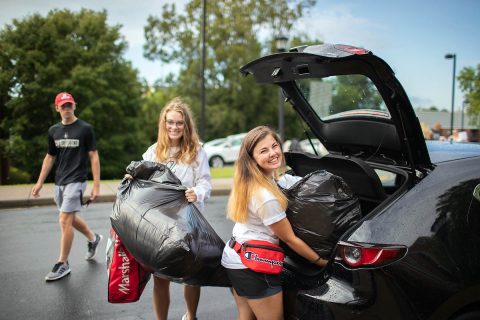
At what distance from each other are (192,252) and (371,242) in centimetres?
95

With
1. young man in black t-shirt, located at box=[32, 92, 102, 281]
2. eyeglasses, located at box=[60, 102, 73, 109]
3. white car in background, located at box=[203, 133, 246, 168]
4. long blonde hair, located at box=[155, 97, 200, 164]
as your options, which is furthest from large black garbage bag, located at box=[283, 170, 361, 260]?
white car in background, located at box=[203, 133, 246, 168]

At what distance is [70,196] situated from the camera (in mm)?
4375

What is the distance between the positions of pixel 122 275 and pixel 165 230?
24.3 inches

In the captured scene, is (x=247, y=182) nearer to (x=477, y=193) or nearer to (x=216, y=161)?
(x=477, y=193)

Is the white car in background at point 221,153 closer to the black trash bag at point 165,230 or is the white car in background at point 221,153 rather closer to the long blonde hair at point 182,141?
the long blonde hair at point 182,141

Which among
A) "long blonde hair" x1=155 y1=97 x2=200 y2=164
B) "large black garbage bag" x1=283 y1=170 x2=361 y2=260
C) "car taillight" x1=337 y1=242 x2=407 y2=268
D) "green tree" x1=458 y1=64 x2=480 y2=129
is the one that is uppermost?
"green tree" x1=458 y1=64 x2=480 y2=129

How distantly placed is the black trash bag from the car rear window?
1.22 metres

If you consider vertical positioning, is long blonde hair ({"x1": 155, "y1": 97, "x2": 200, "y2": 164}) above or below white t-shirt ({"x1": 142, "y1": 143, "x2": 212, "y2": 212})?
above

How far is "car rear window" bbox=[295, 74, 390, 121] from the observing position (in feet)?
8.39

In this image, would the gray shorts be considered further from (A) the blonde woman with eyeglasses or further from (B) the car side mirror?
(B) the car side mirror

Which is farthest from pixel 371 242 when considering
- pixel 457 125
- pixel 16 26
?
pixel 457 125

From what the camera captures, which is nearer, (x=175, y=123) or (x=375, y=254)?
(x=375, y=254)

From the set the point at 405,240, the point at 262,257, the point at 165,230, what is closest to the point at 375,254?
the point at 405,240

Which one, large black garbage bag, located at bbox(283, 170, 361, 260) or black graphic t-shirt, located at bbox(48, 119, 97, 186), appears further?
black graphic t-shirt, located at bbox(48, 119, 97, 186)
